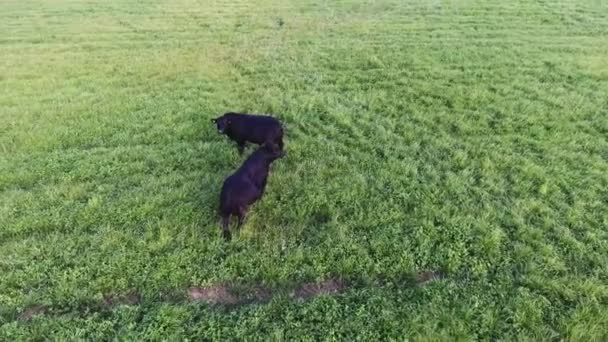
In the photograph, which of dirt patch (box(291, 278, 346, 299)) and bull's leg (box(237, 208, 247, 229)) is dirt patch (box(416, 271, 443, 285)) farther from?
bull's leg (box(237, 208, 247, 229))

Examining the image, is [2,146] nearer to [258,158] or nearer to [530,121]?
[258,158]

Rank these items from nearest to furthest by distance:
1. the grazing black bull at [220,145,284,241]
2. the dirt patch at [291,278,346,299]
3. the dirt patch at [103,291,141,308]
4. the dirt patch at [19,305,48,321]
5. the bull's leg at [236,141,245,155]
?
the dirt patch at [19,305,48,321] → the dirt patch at [103,291,141,308] → the dirt patch at [291,278,346,299] → the grazing black bull at [220,145,284,241] → the bull's leg at [236,141,245,155]

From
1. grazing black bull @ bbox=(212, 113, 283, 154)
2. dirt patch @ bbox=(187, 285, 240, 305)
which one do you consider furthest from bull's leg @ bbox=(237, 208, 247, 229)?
grazing black bull @ bbox=(212, 113, 283, 154)

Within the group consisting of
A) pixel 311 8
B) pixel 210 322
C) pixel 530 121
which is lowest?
pixel 210 322

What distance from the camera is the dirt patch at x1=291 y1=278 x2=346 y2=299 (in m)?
3.93

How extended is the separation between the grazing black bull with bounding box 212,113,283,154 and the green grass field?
0.33 m

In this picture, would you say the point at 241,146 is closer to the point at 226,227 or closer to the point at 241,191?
the point at 241,191

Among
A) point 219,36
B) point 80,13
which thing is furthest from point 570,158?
point 80,13

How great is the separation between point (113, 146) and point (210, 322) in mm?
3965

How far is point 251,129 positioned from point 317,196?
58.9 inches

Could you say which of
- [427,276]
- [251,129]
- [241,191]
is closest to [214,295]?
[241,191]

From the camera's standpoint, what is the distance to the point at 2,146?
645 centimetres

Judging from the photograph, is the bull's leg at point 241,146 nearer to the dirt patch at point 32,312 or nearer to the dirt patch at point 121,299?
the dirt patch at point 121,299

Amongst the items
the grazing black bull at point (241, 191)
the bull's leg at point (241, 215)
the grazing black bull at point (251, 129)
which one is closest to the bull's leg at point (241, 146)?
the grazing black bull at point (251, 129)
